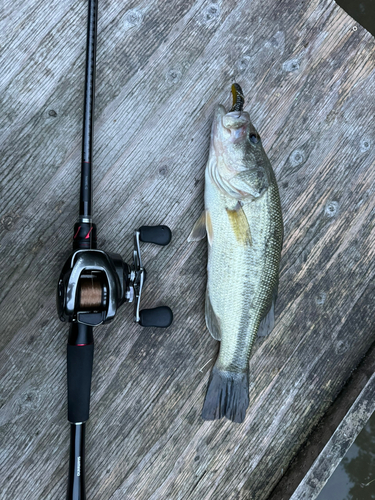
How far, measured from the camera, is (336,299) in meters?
1.86

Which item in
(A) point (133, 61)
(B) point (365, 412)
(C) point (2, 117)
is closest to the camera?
(C) point (2, 117)

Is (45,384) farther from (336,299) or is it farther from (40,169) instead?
(336,299)

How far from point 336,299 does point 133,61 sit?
1.64m

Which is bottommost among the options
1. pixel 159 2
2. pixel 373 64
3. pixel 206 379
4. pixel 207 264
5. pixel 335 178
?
pixel 206 379

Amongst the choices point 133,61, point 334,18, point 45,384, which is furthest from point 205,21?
point 45,384

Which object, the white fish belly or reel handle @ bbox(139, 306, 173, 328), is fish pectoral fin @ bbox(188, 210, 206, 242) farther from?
reel handle @ bbox(139, 306, 173, 328)

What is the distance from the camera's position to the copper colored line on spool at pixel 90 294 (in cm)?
120

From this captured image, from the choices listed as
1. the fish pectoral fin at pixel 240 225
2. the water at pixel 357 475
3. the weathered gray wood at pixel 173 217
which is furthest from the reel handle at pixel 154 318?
the water at pixel 357 475

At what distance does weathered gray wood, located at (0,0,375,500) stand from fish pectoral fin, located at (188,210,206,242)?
57 millimetres

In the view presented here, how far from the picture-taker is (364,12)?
8.76ft

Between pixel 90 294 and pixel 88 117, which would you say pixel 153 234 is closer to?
pixel 90 294

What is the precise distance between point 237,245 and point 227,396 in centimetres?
75

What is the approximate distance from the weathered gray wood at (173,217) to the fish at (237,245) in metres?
0.12

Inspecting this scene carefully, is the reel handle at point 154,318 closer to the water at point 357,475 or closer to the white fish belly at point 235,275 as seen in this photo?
the white fish belly at point 235,275
